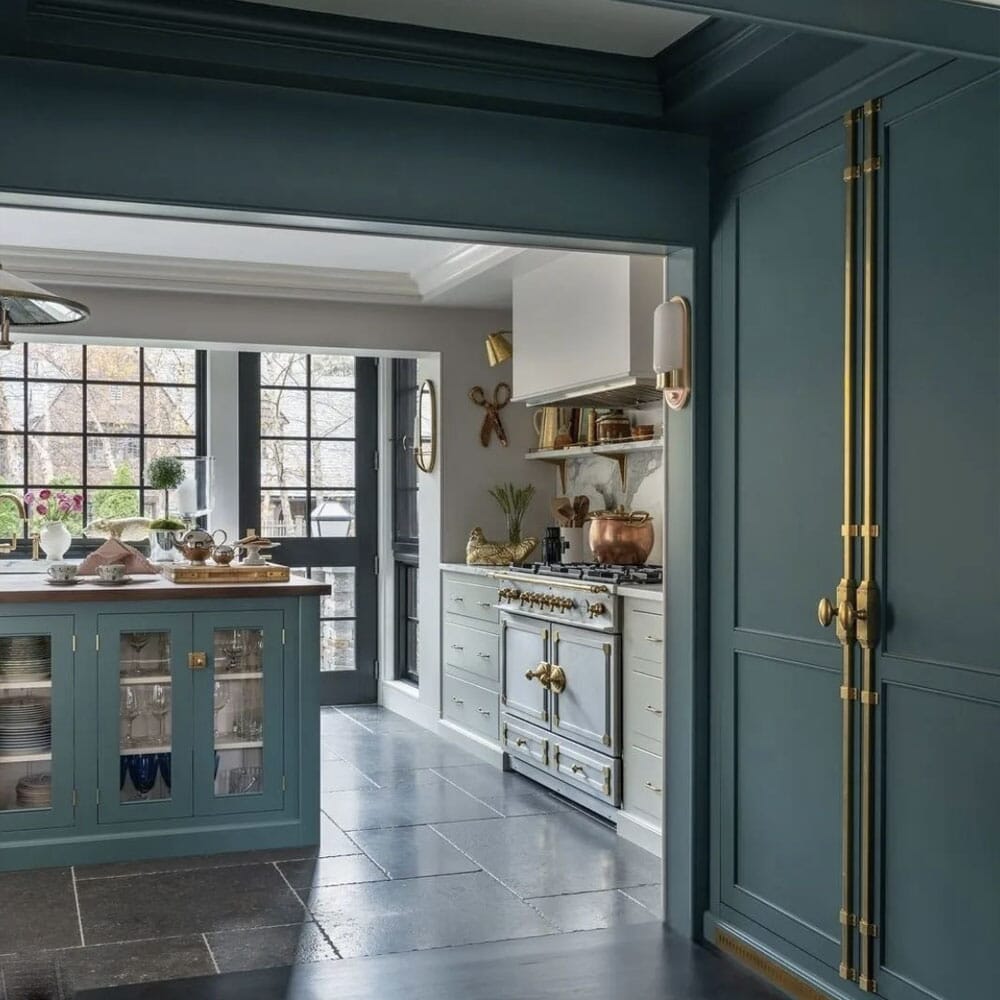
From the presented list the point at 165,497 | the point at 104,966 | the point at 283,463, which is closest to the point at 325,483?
the point at 283,463

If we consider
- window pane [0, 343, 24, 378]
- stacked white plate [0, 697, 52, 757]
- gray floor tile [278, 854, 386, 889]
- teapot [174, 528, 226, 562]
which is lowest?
gray floor tile [278, 854, 386, 889]

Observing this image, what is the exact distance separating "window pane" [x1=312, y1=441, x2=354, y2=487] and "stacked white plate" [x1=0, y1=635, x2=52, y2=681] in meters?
3.38

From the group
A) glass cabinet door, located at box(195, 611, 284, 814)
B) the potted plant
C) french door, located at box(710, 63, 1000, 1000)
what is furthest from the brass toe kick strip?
the potted plant

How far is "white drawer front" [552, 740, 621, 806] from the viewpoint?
480 centimetres

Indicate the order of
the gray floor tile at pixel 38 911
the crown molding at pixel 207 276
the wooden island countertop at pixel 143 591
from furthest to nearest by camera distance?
the crown molding at pixel 207 276 → the wooden island countertop at pixel 143 591 → the gray floor tile at pixel 38 911

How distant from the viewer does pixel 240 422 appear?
7.41 m

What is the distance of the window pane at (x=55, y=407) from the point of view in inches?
277

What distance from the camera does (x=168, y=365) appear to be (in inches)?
289

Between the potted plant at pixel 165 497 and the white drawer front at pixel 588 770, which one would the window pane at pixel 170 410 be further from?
the white drawer front at pixel 588 770

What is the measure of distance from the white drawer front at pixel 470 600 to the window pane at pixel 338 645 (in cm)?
130

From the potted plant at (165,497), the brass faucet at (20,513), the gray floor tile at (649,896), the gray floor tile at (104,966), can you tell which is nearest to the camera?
the gray floor tile at (104,966)

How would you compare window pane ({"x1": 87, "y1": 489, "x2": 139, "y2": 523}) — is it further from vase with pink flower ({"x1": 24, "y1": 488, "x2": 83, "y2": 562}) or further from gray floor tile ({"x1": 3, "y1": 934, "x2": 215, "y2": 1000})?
gray floor tile ({"x1": 3, "y1": 934, "x2": 215, "y2": 1000})

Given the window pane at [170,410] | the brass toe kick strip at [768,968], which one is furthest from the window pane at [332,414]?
the brass toe kick strip at [768,968]

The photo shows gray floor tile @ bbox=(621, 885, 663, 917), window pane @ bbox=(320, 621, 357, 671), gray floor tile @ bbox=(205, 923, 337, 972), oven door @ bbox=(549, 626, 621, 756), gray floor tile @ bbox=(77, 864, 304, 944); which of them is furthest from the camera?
window pane @ bbox=(320, 621, 357, 671)
